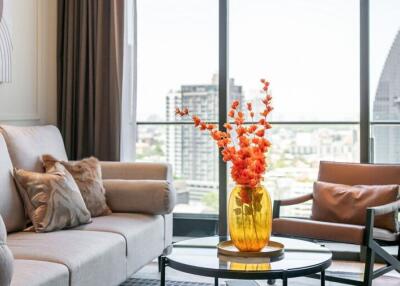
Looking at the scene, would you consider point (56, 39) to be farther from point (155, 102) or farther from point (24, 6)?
point (155, 102)

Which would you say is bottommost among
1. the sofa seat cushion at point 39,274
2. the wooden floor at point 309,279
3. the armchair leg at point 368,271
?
the wooden floor at point 309,279

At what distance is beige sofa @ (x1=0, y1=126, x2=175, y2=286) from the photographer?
251 centimetres

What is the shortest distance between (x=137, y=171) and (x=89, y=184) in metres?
0.51

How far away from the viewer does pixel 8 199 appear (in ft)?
Result: 10.5

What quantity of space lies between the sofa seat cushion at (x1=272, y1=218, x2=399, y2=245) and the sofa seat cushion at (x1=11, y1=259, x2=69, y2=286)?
1591mm

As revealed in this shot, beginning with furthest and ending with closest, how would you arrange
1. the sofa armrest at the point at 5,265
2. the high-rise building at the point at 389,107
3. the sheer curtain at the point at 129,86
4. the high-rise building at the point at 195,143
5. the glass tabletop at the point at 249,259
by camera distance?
the high-rise building at the point at 195,143 < the sheer curtain at the point at 129,86 < the high-rise building at the point at 389,107 < the glass tabletop at the point at 249,259 < the sofa armrest at the point at 5,265

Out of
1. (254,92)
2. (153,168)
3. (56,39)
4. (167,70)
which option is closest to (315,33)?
(254,92)

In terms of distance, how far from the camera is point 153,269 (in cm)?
411

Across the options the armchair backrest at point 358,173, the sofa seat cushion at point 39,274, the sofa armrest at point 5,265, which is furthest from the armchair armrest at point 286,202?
the sofa armrest at point 5,265

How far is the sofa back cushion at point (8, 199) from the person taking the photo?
3.15 meters

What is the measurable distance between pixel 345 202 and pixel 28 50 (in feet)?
8.04

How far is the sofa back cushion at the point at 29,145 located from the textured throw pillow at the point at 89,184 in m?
0.08

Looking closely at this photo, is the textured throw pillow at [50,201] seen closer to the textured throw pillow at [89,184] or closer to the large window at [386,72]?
the textured throw pillow at [89,184]

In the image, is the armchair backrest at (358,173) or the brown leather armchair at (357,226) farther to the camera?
the armchair backrest at (358,173)
